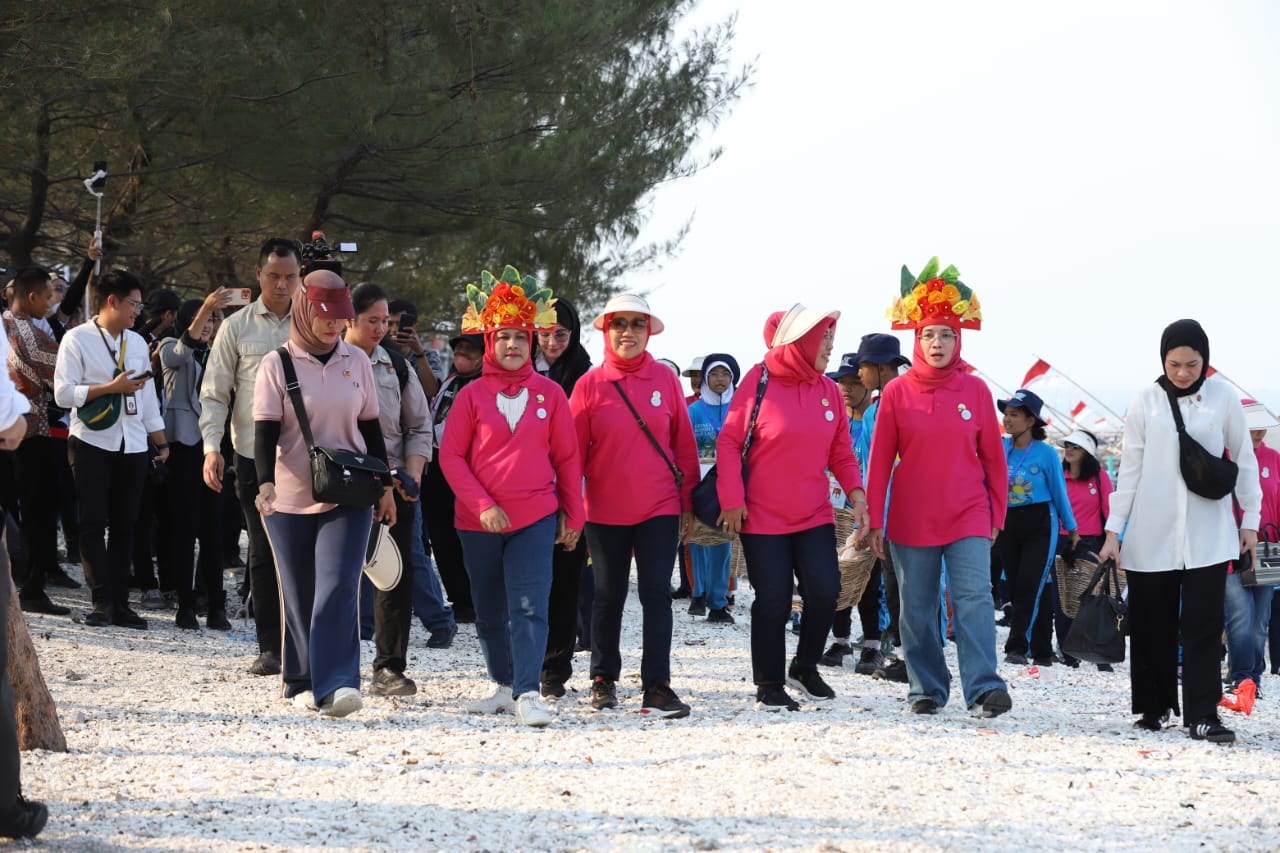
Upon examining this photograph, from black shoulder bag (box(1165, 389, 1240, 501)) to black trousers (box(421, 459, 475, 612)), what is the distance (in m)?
4.69

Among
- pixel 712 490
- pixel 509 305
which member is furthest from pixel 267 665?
pixel 712 490

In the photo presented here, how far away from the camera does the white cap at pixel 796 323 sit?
695 cm

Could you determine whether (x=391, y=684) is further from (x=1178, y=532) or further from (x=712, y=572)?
(x=712, y=572)

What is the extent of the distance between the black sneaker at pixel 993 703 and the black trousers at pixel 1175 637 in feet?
2.02

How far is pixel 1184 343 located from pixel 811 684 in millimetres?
2456

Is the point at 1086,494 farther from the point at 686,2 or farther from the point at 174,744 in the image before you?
the point at 686,2

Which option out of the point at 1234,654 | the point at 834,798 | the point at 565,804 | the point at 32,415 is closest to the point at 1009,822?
the point at 834,798

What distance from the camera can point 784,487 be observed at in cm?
696

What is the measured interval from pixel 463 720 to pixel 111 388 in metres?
3.24

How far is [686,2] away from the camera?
60.7 ft

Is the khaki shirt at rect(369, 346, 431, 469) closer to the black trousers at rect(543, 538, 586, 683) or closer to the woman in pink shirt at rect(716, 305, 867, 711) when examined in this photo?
the black trousers at rect(543, 538, 586, 683)

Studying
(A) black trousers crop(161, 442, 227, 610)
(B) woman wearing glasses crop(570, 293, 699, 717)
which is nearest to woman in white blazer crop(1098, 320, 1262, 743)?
(B) woman wearing glasses crop(570, 293, 699, 717)

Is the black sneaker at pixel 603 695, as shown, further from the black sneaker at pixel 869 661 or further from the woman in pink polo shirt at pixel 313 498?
the black sneaker at pixel 869 661

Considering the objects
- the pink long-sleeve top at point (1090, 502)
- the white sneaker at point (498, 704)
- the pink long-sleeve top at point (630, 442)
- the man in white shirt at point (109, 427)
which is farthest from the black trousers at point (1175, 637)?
the man in white shirt at point (109, 427)
